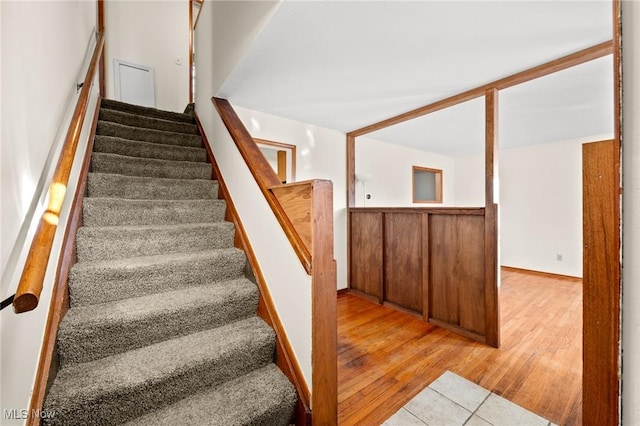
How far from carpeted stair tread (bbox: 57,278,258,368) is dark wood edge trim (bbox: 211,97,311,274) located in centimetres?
56

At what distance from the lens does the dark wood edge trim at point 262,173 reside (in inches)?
52.6

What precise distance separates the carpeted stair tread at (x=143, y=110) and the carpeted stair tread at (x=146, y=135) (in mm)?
398

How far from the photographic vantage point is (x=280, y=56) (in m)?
1.85

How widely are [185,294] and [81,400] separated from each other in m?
0.61

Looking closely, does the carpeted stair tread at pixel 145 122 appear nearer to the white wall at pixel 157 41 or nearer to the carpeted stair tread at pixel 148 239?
the white wall at pixel 157 41

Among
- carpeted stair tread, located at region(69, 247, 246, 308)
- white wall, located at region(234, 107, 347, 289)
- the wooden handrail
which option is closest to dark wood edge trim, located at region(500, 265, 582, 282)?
white wall, located at region(234, 107, 347, 289)

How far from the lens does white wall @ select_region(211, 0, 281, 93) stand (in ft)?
5.26

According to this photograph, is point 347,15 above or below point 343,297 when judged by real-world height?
above

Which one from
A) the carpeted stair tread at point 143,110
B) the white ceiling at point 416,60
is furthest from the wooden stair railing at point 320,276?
the carpeted stair tread at point 143,110

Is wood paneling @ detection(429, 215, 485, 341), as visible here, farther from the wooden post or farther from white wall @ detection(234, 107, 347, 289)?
white wall @ detection(234, 107, 347, 289)

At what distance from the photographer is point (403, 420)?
4.88 ft

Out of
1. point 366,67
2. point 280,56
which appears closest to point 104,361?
point 280,56

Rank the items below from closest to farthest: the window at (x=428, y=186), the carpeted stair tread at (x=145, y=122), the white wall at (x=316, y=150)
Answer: the carpeted stair tread at (x=145, y=122) → the white wall at (x=316, y=150) → the window at (x=428, y=186)

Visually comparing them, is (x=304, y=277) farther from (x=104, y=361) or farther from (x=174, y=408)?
(x=104, y=361)
